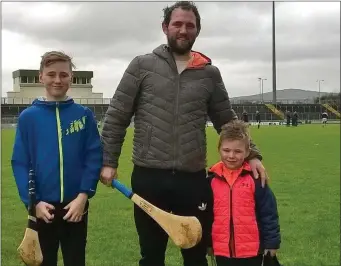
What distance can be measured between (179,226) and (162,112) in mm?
798

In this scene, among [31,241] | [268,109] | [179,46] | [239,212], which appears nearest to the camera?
[31,241]

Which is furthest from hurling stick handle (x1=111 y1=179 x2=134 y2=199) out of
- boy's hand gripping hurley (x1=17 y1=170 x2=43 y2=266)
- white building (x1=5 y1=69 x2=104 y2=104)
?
white building (x1=5 y1=69 x2=104 y2=104)

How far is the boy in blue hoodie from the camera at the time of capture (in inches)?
144

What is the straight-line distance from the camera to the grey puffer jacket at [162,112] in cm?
382

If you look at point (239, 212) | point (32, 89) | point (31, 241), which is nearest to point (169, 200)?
point (239, 212)

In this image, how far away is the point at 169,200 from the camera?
3883 mm

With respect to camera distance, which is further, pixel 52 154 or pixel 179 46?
pixel 179 46

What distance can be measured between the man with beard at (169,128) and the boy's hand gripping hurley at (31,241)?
516mm

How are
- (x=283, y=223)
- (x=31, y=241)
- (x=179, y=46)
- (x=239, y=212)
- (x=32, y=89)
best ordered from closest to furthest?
1. (x=31, y=241)
2. (x=239, y=212)
3. (x=179, y=46)
4. (x=283, y=223)
5. (x=32, y=89)

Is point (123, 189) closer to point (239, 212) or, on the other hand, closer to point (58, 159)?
point (58, 159)

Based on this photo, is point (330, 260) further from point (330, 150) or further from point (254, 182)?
point (330, 150)

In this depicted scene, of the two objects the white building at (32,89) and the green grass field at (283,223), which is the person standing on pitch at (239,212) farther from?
the white building at (32,89)

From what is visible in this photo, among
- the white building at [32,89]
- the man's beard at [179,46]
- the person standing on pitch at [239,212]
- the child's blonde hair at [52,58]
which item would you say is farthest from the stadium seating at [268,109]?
the person standing on pitch at [239,212]

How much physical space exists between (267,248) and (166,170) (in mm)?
883
